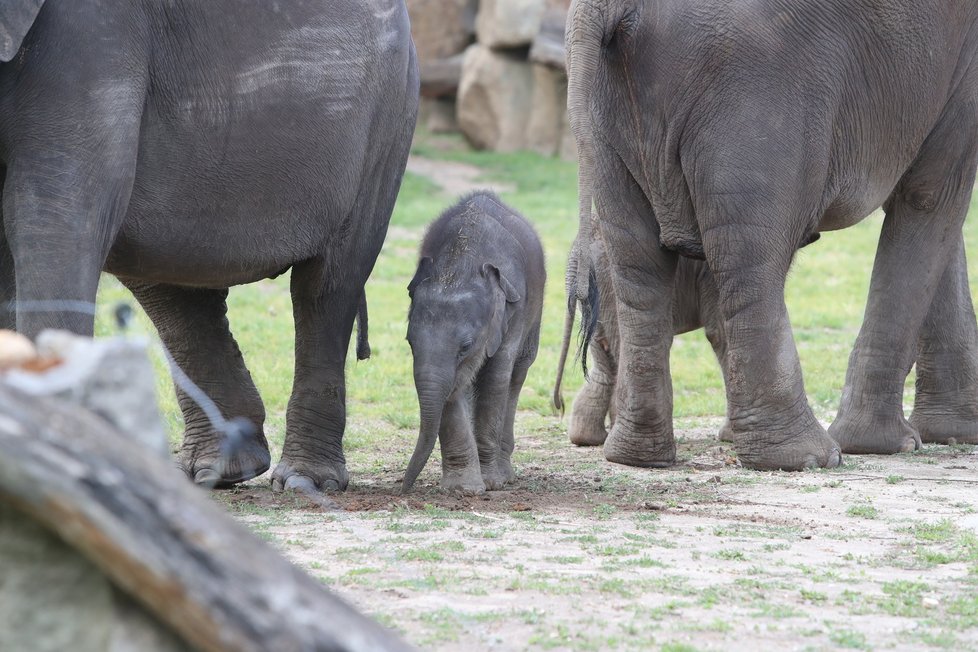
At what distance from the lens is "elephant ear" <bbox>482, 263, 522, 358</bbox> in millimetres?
5980

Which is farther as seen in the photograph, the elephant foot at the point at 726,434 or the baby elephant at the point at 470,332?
the elephant foot at the point at 726,434

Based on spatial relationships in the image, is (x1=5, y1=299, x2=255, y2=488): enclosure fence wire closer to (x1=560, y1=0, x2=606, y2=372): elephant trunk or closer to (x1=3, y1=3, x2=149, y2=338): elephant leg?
(x1=3, y1=3, x2=149, y2=338): elephant leg

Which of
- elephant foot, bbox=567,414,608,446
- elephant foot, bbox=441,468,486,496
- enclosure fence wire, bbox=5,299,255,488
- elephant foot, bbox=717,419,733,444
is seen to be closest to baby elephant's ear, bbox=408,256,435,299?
elephant foot, bbox=441,468,486,496

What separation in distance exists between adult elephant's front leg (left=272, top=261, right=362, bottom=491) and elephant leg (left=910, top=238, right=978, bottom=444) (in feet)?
10.4

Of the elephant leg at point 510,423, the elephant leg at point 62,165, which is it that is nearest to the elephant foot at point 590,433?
the elephant leg at point 510,423

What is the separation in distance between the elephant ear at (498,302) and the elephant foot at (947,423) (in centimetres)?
260

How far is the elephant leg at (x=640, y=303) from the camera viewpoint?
673cm

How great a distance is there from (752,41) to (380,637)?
4.29 meters

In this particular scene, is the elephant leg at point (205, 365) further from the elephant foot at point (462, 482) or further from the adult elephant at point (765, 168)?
the adult elephant at point (765, 168)

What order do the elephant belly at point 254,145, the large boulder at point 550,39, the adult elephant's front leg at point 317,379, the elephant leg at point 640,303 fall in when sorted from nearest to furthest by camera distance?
the elephant belly at point 254,145 → the adult elephant's front leg at point 317,379 → the elephant leg at point 640,303 → the large boulder at point 550,39

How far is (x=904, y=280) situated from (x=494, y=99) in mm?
15099

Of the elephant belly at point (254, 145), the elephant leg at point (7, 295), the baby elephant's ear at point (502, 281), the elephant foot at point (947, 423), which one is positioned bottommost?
the elephant foot at point (947, 423)

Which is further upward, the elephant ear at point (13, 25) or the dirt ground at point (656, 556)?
the elephant ear at point (13, 25)

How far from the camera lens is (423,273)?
19.4ft
